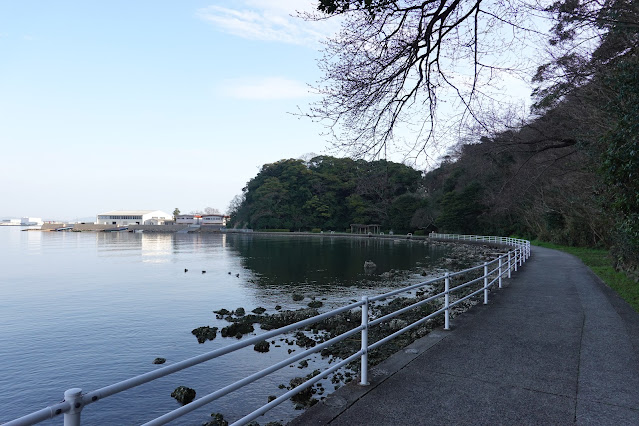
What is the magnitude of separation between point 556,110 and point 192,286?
21.9 m

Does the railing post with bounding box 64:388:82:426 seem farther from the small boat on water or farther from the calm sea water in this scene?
the small boat on water

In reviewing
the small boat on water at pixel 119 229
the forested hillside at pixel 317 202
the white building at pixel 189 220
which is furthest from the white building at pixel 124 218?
the forested hillside at pixel 317 202

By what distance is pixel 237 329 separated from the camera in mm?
14766

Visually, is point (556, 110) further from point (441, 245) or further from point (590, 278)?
point (441, 245)

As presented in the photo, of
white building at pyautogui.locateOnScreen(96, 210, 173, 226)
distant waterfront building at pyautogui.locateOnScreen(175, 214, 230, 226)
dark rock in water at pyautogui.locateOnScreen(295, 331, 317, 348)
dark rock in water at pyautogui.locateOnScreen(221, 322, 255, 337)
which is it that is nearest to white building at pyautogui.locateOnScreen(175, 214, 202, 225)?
distant waterfront building at pyautogui.locateOnScreen(175, 214, 230, 226)

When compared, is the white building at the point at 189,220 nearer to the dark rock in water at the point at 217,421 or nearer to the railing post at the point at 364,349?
the dark rock in water at the point at 217,421

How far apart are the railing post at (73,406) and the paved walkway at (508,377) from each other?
244cm

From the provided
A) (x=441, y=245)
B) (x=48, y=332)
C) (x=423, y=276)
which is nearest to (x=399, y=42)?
(x=48, y=332)

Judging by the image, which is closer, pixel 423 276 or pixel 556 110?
pixel 556 110

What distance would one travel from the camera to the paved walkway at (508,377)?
4074 mm

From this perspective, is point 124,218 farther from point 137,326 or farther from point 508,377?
point 508,377

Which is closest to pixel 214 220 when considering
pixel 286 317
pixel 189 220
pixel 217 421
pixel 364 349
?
pixel 189 220

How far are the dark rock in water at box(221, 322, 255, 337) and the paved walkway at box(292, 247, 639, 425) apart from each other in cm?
857

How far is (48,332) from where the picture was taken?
15617mm
